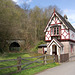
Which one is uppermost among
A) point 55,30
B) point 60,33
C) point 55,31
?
point 55,30

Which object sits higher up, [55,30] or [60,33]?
[55,30]

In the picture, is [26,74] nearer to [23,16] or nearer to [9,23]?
[9,23]

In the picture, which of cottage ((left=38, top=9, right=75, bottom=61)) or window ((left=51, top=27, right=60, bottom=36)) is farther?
window ((left=51, top=27, right=60, bottom=36))

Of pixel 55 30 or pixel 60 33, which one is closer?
pixel 60 33

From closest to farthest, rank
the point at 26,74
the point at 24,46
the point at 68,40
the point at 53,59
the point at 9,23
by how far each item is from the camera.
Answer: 1. the point at 26,74
2. the point at 53,59
3. the point at 9,23
4. the point at 68,40
5. the point at 24,46

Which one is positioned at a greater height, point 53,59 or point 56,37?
point 56,37

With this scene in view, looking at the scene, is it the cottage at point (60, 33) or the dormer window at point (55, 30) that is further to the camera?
the dormer window at point (55, 30)

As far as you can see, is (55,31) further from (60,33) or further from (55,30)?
(60,33)

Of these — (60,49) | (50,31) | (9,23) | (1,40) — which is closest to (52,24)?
(50,31)

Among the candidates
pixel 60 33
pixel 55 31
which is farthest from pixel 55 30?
pixel 60 33

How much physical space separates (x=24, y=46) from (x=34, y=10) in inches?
619

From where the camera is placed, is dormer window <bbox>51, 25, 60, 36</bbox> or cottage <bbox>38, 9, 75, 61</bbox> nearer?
cottage <bbox>38, 9, 75, 61</bbox>

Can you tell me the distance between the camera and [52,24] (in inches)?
1046

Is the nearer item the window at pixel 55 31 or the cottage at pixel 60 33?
the cottage at pixel 60 33
